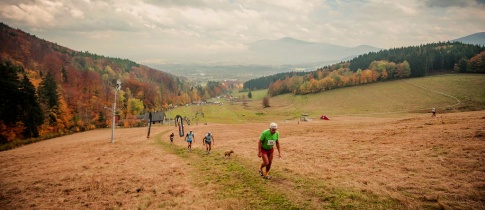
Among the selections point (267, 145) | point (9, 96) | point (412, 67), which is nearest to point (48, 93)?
point (9, 96)

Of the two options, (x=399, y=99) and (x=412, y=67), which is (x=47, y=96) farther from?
(x=412, y=67)

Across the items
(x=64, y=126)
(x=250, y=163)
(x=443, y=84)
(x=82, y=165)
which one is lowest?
(x=64, y=126)

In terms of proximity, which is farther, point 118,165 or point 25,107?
point 25,107

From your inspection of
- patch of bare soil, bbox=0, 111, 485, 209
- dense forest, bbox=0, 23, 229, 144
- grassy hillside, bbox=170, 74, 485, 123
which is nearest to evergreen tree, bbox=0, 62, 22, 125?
dense forest, bbox=0, 23, 229, 144

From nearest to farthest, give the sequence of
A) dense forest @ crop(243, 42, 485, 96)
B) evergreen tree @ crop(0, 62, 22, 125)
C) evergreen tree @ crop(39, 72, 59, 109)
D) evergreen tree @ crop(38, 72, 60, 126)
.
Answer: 1. evergreen tree @ crop(0, 62, 22, 125)
2. evergreen tree @ crop(38, 72, 60, 126)
3. evergreen tree @ crop(39, 72, 59, 109)
4. dense forest @ crop(243, 42, 485, 96)

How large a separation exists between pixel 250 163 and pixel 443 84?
120460 mm

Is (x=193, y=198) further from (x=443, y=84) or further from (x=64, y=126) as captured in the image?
(x=443, y=84)

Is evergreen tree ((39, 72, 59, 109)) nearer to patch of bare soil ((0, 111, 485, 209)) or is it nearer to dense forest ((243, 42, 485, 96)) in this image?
patch of bare soil ((0, 111, 485, 209))

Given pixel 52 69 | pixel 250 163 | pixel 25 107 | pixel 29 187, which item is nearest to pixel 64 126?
pixel 25 107

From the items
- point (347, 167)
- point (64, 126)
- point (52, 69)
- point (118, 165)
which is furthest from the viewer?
point (52, 69)

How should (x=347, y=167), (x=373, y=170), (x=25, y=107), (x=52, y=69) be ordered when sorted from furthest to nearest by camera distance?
(x=52, y=69) → (x=25, y=107) → (x=347, y=167) → (x=373, y=170)

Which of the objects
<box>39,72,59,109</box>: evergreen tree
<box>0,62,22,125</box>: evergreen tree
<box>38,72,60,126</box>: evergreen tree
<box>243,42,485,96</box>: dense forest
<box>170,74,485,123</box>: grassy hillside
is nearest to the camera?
<box>0,62,22,125</box>: evergreen tree

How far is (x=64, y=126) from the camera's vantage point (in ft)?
241

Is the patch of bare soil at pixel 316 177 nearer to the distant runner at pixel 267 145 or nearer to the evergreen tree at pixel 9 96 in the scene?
the distant runner at pixel 267 145
